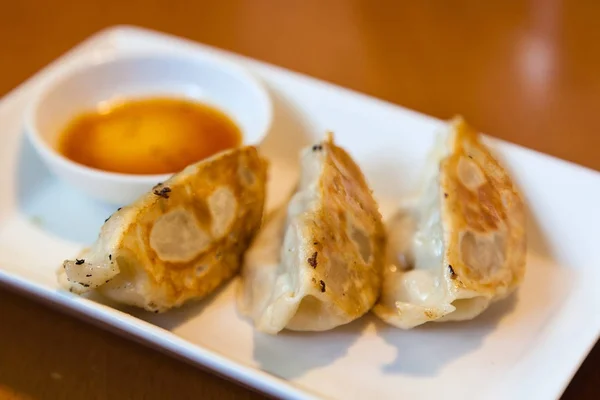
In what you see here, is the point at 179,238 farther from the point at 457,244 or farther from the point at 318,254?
the point at 457,244

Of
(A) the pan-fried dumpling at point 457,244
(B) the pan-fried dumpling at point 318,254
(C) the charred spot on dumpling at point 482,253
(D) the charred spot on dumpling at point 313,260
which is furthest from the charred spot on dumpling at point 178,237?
(C) the charred spot on dumpling at point 482,253

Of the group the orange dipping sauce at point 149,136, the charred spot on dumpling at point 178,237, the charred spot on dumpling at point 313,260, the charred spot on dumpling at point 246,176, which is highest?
the charred spot on dumpling at point 313,260

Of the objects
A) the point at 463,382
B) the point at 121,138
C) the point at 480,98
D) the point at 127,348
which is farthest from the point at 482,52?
the point at 127,348

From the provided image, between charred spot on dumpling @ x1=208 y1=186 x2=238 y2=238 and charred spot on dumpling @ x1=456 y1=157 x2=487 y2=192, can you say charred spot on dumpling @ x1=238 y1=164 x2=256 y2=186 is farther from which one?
charred spot on dumpling @ x1=456 y1=157 x2=487 y2=192

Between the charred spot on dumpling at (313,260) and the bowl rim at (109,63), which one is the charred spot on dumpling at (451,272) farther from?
the bowl rim at (109,63)

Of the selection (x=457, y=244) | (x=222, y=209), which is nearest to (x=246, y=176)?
(x=222, y=209)

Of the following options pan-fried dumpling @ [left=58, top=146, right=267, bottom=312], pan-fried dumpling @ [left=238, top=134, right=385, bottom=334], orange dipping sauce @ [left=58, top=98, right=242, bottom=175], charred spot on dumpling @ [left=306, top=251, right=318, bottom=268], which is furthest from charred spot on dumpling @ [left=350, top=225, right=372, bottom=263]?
orange dipping sauce @ [left=58, top=98, right=242, bottom=175]
